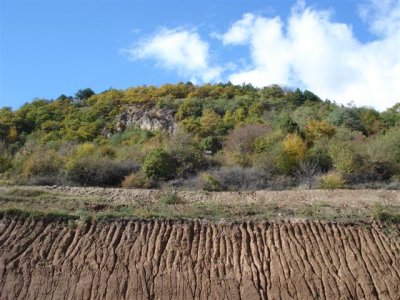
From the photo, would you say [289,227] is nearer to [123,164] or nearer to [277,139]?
[123,164]

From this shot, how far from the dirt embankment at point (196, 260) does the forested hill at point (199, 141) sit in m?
10.2

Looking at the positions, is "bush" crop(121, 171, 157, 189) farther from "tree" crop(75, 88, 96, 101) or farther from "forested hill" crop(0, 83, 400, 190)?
"tree" crop(75, 88, 96, 101)

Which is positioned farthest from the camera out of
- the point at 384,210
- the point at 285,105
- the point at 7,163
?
the point at 285,105

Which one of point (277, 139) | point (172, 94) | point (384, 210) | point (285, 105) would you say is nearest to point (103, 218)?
point (384, 210)

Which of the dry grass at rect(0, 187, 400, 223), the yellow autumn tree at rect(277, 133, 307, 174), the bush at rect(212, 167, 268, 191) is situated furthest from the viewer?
the yellow autumn tree at rect(277, 133, 307, 174)

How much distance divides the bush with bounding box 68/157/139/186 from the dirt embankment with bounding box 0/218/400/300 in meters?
11.9

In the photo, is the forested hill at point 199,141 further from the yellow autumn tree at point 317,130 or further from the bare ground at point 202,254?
the bare ground at point 202,254

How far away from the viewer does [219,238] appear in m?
16.6

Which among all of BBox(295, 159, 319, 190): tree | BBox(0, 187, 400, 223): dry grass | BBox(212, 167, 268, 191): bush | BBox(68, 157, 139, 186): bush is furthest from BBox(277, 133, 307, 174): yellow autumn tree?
BBox(68, 157, 139, 186): bush

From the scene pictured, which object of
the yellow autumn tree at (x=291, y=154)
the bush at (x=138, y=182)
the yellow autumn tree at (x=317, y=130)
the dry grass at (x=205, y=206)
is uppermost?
the yellow autumn tree at (x=317, y=130)

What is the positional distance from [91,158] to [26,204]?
1090cm

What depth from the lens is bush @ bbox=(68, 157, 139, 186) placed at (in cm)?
2905

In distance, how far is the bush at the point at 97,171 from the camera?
29.0 m

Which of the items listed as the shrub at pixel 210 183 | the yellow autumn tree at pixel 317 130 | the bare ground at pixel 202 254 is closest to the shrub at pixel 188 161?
the shrub at pixel 210 183
